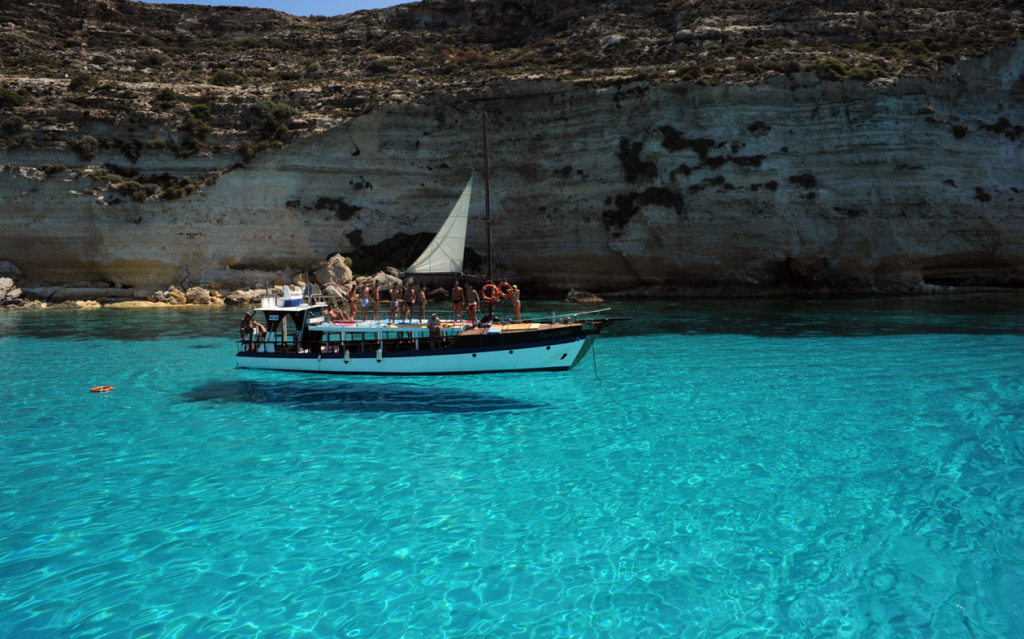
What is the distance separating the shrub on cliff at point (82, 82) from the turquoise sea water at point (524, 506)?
1590 inches

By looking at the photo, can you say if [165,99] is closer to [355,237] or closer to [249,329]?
[355,237]

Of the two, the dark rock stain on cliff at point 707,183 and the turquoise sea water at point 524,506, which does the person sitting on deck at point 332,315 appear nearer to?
the turquoise sea water at point 524,506

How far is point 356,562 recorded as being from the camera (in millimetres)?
7859

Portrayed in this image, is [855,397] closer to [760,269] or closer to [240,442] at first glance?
[240,442]

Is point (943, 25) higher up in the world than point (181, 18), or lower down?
lower down

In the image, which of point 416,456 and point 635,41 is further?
point 635,41

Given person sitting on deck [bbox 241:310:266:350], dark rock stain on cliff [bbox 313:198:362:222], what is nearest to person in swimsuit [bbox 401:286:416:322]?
person sitting on deck [bbox 241:310:266:350]

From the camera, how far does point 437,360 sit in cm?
1756

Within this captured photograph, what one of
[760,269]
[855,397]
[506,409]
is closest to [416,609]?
[506,409]

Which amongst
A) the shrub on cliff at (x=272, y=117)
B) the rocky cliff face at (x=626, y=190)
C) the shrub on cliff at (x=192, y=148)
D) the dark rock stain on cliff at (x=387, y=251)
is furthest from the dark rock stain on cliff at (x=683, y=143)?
the shrub on cliff at (x=192, y=148)

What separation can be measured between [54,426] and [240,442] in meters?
4.95

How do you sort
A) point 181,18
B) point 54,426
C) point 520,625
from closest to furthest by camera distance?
point 520,625, point 54,426, point 181,18

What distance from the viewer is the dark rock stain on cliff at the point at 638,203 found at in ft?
137

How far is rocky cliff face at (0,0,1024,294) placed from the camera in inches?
1561
